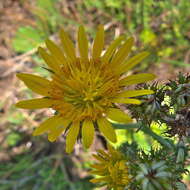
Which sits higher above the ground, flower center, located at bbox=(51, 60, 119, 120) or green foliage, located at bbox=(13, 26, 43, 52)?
green foliage, located at bbox=(13, 26, 43, 52)

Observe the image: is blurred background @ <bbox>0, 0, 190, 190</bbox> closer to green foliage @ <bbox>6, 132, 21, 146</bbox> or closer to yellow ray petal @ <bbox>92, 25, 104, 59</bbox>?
green foliage @ <bbox>6, 132, 21, 146</bbox>

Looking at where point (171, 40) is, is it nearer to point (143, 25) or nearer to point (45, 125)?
point (143, 25)

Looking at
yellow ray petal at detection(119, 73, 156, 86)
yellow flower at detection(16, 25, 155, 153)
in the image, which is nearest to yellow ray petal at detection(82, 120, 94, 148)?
yellow flower at detection(16, 25, 155, 153)

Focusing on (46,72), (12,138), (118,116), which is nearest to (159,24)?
(46,72)

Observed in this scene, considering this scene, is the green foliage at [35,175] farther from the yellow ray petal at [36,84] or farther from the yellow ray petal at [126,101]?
the yellow ray petal at [126,101]

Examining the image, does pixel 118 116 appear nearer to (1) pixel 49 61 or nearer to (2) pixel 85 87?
(2) pixel 85 87

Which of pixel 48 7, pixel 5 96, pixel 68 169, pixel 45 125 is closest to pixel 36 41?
pixel 48 7
